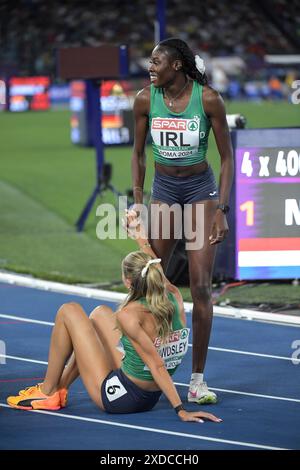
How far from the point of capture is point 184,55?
22.5ft

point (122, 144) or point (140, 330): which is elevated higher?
point (140, 330)

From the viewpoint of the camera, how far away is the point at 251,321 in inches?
A: 375

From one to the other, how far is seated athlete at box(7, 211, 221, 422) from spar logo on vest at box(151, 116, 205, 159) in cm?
66

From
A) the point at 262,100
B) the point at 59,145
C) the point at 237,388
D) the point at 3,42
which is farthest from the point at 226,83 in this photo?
the point at 237,388

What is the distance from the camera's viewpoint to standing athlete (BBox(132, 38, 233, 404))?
22.4 ft

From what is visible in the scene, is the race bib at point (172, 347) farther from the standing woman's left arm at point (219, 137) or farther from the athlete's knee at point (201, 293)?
the standing woman's left arm at point (219, 137)

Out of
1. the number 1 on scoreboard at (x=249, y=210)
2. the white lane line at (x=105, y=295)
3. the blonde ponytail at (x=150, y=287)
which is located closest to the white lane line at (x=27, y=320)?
the white lane line at (x=105, y=295)

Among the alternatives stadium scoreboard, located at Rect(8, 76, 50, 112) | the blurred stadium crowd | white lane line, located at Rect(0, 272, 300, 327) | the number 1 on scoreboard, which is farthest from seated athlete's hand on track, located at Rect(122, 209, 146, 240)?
the blurred stadium crowd

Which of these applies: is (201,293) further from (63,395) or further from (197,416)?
(63,395)

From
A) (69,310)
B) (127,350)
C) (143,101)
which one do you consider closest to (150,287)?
(127,350)

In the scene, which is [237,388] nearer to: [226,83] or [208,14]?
[226,83]

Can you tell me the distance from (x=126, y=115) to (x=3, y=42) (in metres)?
21.0

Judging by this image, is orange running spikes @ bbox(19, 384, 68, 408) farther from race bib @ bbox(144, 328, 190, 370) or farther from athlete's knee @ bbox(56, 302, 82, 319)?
race bib @ bbox(144, 328, 190, 370)
